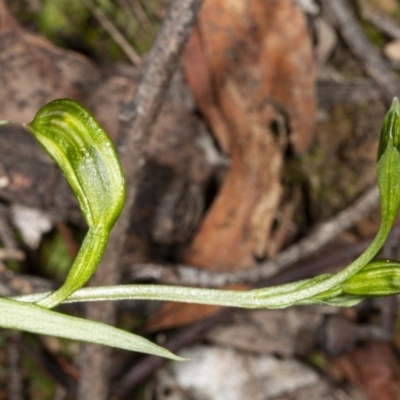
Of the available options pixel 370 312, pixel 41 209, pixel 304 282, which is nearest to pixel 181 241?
pixel 41 209

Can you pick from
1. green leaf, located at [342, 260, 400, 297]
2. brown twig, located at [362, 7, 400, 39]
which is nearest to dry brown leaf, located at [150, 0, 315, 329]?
brown twig, located at [362, 7, 400, 39]

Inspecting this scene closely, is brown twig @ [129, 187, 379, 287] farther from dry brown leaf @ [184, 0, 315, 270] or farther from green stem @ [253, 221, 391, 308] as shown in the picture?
green stem @ [253, 221, 391, 308]

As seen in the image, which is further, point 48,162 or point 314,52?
point 314,52

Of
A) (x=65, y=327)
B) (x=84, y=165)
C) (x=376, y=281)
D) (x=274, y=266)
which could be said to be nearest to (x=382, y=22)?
(x=274, y=266)

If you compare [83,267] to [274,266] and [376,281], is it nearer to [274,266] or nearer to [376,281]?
[376,281]

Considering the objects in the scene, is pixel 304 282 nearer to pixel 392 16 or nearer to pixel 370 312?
pixel 370 312

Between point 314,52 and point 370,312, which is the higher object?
point 314,52
